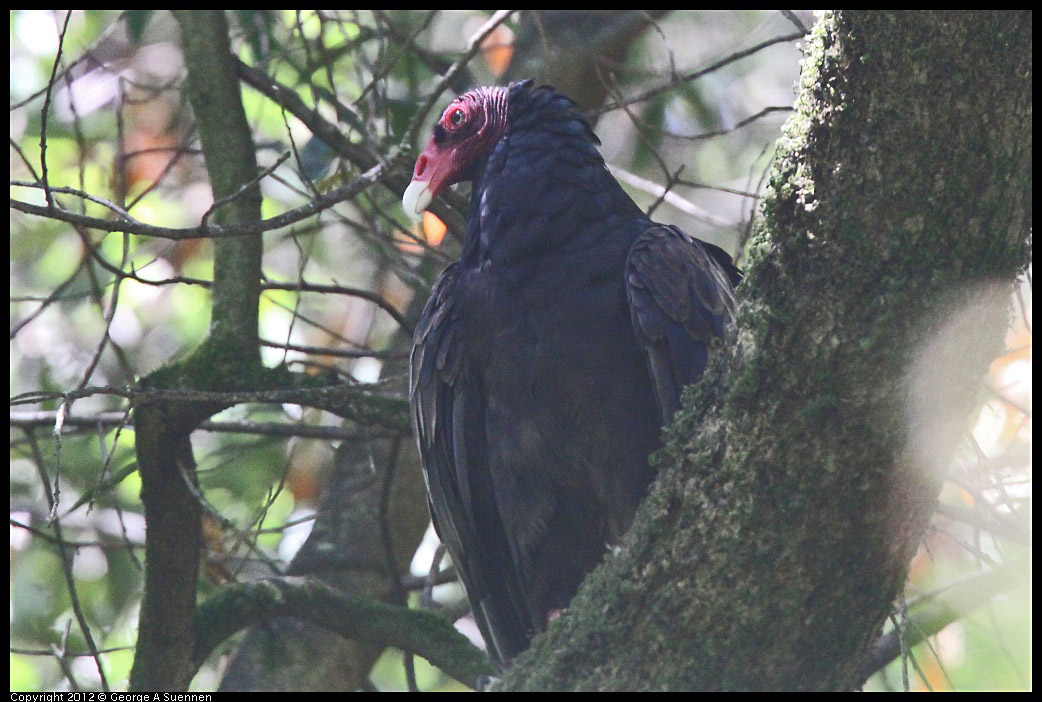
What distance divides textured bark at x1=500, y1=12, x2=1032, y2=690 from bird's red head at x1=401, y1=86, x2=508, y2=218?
1665mm

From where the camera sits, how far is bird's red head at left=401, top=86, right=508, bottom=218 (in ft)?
11.3

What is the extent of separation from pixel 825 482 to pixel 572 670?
650 mm

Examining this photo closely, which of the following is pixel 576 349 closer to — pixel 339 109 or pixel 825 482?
pixel 825 482

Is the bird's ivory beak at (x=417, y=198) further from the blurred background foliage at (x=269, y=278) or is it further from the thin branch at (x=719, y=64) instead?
the thin branch at (x=719, y=64)

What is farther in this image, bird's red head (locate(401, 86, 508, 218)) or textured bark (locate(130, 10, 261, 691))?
bird's red head (locate(401, 86, 508, 218))

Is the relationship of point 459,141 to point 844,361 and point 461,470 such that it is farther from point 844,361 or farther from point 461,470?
point 844,361

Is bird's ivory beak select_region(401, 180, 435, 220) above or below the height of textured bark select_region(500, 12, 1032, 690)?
above

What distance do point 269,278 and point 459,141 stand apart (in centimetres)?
247

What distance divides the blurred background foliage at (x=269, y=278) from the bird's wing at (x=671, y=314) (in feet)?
2.01

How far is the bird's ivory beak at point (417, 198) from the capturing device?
3.36 meters

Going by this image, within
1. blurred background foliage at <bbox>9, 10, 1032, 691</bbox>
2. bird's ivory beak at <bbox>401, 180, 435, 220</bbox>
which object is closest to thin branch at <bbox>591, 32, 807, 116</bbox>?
blurred background foliage at <bbox>9, 10, 1032, 691</bbox>

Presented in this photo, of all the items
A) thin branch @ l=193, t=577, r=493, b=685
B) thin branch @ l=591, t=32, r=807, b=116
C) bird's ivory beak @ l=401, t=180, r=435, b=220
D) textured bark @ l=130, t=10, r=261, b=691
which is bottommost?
thin branch @ l=193, t=577, r=493, b=685

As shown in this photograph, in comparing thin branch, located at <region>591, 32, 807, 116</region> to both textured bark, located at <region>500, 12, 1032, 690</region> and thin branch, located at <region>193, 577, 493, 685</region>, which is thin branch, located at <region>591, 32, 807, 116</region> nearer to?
textured bark, located at <region>500, 12, 1032, 690</region>

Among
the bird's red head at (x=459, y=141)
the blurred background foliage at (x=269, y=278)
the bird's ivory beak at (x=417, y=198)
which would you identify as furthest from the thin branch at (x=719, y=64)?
the bird's ivory beak at (x=417, y=198)
